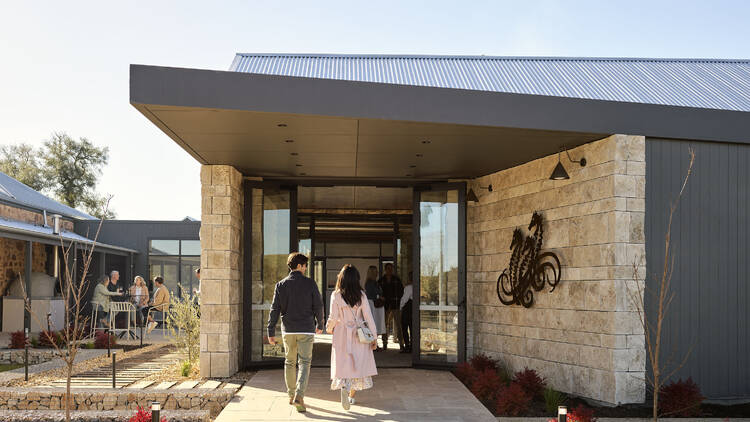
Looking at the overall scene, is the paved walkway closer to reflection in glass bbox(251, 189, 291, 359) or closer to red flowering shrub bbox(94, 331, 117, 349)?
reflection in glass bbox(251, 189, 291, 359)

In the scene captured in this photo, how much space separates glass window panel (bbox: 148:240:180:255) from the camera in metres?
23.8

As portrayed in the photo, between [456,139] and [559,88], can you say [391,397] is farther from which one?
[559,88]

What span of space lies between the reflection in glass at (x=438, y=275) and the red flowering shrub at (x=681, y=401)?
3.62m

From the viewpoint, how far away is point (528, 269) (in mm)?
9430

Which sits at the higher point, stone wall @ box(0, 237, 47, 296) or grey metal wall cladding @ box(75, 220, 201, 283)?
grey metal wall cladding @ box(75, 220, 201, 283)

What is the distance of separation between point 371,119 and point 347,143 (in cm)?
127

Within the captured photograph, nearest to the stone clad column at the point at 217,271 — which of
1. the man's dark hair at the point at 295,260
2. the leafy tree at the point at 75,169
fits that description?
the man's dark hair at the point at 295,260

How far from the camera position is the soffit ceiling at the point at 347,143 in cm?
716

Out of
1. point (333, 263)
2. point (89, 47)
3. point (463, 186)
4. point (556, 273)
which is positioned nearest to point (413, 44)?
point (333, 263)

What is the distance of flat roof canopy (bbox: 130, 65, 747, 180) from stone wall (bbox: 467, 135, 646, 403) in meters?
0.42

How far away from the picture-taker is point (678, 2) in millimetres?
12539

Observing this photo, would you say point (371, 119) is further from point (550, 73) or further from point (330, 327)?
point (550, 73)

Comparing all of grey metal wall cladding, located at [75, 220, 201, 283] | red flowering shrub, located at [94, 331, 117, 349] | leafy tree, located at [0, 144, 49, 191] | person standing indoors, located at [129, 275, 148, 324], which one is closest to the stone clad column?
red flowering shrub, located at [94, 331, 117, 349]

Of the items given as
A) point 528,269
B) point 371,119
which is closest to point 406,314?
point 528,269
